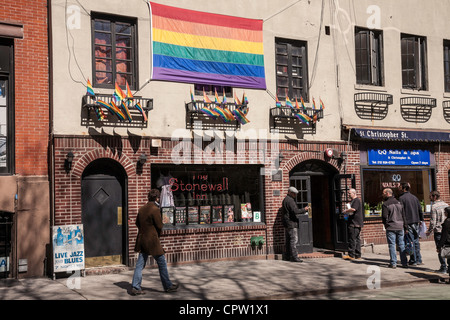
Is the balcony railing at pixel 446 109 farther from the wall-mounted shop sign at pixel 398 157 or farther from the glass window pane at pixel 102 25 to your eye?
the glass window pane at pixel 102 25

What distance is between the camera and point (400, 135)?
1527 centimetres

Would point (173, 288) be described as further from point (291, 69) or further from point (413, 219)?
point (291, 69)

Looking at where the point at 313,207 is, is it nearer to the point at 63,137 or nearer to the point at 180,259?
the point at 180,259

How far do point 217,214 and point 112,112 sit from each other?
3.88 meters

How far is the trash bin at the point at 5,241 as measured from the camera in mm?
10836

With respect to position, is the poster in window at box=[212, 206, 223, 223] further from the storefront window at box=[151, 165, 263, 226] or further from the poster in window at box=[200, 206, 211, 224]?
the poster in window at box=[200, 206, 211, 224]

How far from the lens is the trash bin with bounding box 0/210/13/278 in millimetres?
10836

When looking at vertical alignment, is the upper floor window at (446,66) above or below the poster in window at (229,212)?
above

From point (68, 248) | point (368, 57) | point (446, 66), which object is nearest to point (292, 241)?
point (68, 248)

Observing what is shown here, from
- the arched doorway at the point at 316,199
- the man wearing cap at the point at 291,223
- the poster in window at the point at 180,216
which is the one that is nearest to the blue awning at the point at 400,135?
the arched doorway at the point at 316,199

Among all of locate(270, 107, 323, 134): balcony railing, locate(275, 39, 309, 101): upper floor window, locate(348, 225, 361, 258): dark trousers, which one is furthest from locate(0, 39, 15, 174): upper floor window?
locate(348, 225, 361, 258): dark trousers

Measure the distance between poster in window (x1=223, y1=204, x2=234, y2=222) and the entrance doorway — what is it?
77.9 inches

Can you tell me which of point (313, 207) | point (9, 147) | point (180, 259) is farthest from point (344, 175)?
point (9, 147)

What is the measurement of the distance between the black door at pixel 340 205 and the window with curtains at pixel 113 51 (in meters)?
6.52
